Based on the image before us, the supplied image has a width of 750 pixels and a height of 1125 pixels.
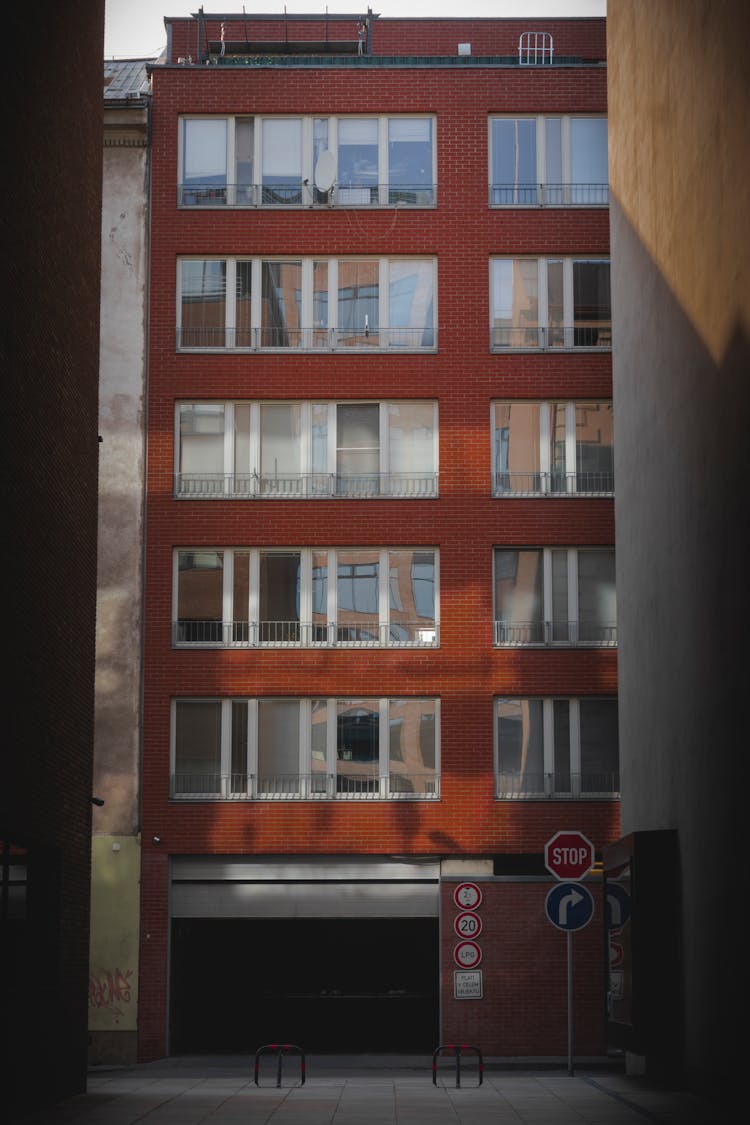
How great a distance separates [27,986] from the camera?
18.4 m

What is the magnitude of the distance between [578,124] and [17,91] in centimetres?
2115

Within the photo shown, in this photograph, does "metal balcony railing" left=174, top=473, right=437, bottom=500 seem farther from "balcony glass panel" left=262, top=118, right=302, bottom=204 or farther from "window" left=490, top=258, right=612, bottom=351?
"balcony glass panel" left=262, top=118, right=302, bottom=204

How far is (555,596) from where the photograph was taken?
34500 mm

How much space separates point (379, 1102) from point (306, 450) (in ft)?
57.9

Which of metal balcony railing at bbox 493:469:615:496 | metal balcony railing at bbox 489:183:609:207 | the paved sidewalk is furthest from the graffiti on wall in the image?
metal balcony railing at bbox 489:183:609:207

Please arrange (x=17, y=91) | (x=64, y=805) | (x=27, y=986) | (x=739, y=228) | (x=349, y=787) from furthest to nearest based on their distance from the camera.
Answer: (x=349, y=787), (x=64, y=805), (x=27, y=986), (x=17, y=91), (x=739, y=228)

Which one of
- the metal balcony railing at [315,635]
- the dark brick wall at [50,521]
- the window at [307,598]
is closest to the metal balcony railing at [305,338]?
the window at [307,598]

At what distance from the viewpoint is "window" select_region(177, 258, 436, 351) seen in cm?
3528

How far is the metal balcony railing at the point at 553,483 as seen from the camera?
3475cm

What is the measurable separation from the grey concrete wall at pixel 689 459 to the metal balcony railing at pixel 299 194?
11.8 meters

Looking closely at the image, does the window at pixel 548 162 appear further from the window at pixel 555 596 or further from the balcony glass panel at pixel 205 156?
the window at pixel 555 596

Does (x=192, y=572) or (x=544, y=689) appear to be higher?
(x=192, y=572)

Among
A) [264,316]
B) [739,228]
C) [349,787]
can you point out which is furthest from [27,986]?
[264,316]

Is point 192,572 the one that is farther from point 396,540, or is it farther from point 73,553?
point 73,553
